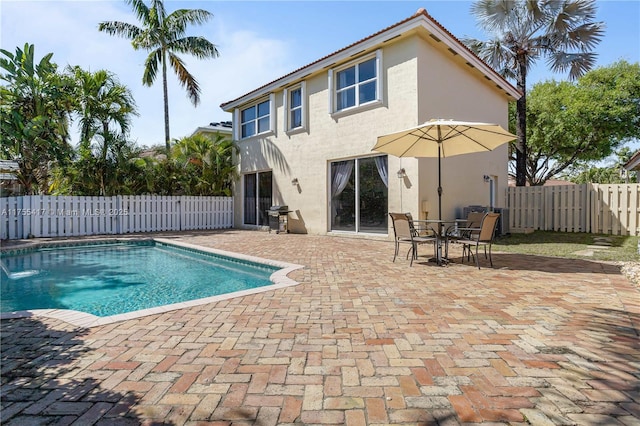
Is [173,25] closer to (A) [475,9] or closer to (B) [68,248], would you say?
(B) [68,248]

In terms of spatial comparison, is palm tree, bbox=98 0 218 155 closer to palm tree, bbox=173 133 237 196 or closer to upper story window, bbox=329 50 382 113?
palm tree, bbox=173 133 237 196

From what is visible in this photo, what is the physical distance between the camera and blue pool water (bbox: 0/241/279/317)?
5.21 meters

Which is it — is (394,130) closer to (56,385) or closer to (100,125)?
(56,385)

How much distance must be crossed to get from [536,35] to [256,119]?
12.4 m

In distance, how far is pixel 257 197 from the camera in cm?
1470

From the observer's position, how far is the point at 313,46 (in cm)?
1197

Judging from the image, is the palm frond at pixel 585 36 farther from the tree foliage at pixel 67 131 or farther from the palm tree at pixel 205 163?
the tree foliage at pixel 67 131

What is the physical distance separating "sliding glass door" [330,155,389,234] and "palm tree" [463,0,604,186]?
28.2 ft

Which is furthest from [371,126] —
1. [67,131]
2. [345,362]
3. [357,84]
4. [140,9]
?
[140,9]

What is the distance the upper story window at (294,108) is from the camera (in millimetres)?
12258

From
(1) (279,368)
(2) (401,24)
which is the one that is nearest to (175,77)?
(2) (401,24)

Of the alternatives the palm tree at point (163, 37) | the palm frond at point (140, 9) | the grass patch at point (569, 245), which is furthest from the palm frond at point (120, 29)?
→ the grass patch at point (569, 245)

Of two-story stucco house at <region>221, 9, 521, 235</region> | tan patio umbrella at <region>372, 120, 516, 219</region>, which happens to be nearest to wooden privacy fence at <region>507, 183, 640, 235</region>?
two-story stucco house at <region>221, 9, 521, 235</region>

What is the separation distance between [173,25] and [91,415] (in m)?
19.4
